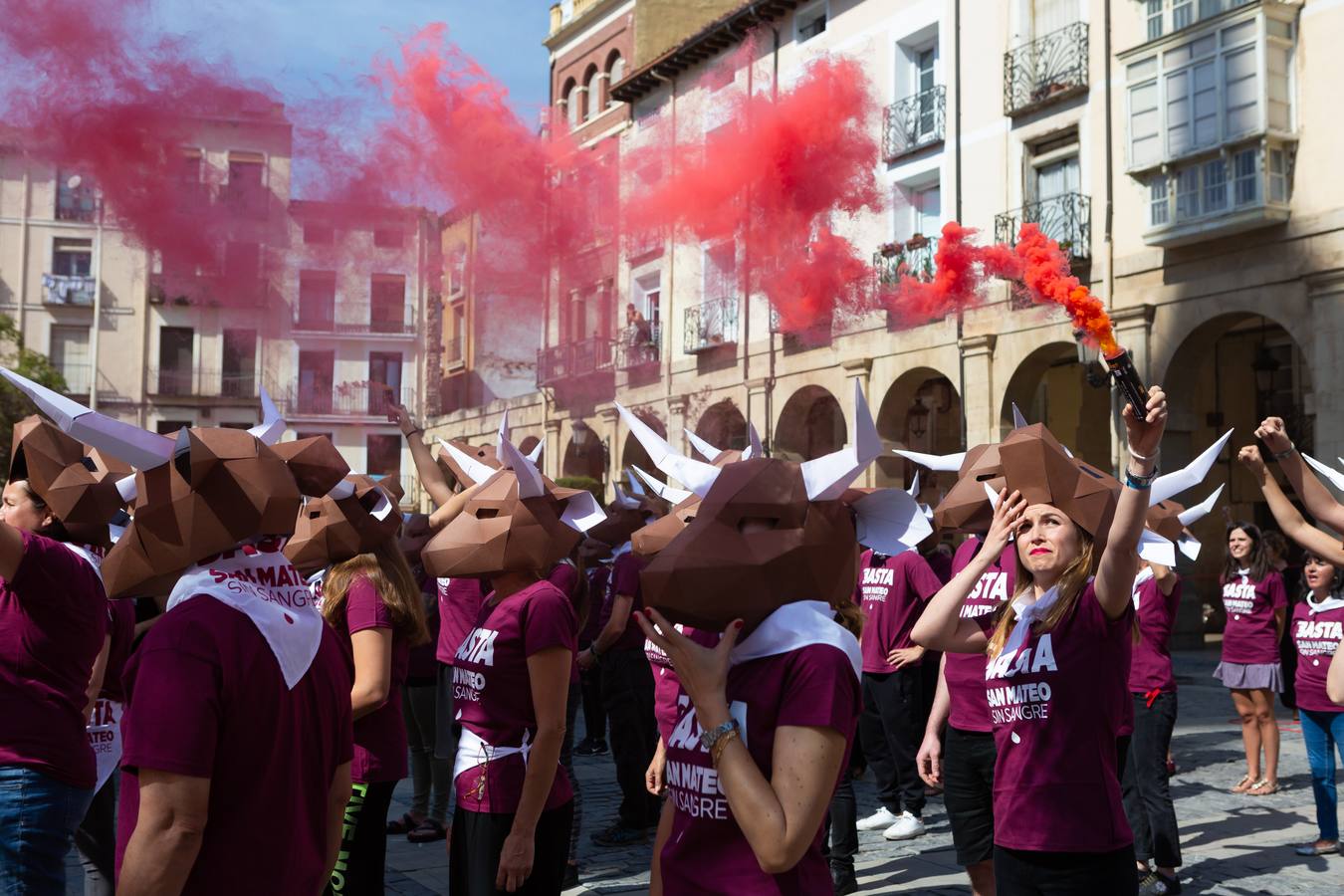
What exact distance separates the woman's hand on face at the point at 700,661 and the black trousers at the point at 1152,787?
13.6 ft

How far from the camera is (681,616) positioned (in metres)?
2.65

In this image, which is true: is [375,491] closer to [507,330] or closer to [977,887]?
[977,887]

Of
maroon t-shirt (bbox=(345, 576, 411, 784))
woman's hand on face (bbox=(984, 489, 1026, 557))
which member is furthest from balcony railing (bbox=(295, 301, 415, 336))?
woman's hand on face (bbox=(984, 489, 1026, 557))

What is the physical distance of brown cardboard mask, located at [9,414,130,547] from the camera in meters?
4.53

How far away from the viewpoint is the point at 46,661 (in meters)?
3.98

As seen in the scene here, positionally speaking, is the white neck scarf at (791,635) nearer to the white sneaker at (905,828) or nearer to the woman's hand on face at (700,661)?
the woman's hand on face at (700,661)

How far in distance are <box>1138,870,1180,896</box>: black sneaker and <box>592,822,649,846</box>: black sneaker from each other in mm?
2694

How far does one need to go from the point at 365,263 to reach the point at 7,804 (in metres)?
12.0

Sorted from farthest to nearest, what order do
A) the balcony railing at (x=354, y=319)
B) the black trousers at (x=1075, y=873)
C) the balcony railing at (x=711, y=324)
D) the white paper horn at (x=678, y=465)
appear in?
1. the balcony railing at (x=354, y=319)
2. the balcony railing at (x=711, y=324)
3. the black trousers at (x=1075, y=873)
4. the white paper horn at (x=678, y=465)

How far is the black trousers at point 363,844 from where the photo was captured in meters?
4.35

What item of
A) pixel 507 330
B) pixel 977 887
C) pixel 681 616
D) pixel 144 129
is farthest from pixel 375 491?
pixel 507 330

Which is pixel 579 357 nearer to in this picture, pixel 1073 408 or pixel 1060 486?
pixel 1073 408

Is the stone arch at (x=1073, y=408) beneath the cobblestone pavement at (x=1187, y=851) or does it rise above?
above

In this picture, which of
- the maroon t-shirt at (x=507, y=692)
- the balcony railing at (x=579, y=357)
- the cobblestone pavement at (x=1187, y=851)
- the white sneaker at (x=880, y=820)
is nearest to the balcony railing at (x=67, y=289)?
the balcony railing at (x=579, y=357)
